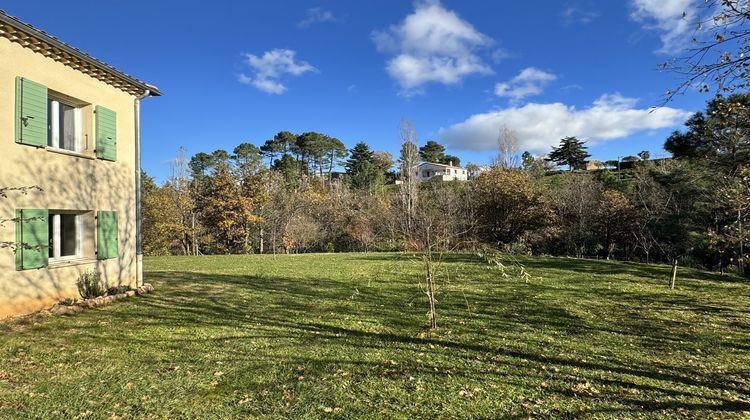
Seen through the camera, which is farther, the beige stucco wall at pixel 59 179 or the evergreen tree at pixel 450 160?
the evergreen tree at pixel 450 160

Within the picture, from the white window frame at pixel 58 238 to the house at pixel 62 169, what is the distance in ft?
0.06

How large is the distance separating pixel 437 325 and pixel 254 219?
69.2 feet

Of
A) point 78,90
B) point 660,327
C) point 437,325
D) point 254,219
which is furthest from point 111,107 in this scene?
point 254,219

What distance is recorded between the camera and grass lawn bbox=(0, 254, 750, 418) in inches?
154

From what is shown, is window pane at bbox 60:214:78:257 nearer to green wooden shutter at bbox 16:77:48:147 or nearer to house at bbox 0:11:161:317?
house at bbox 0:11:161:317

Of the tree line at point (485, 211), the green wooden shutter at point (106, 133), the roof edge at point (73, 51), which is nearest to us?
the roof edge at point (73, 51)

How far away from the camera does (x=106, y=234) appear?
905 centimetres

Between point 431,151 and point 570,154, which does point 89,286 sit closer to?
point 570,154

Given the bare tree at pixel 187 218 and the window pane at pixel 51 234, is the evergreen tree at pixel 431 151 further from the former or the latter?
the window pane at pixel 51 234

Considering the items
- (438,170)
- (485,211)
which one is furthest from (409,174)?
(438,170)

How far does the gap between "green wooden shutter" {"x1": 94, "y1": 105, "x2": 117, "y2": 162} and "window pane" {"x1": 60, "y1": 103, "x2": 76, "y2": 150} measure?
0.45 metres

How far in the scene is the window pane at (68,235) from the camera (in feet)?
28.5

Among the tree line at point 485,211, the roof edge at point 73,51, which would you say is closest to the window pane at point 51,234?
the roof edge at point 73,51

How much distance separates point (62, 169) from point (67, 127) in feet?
3.85
